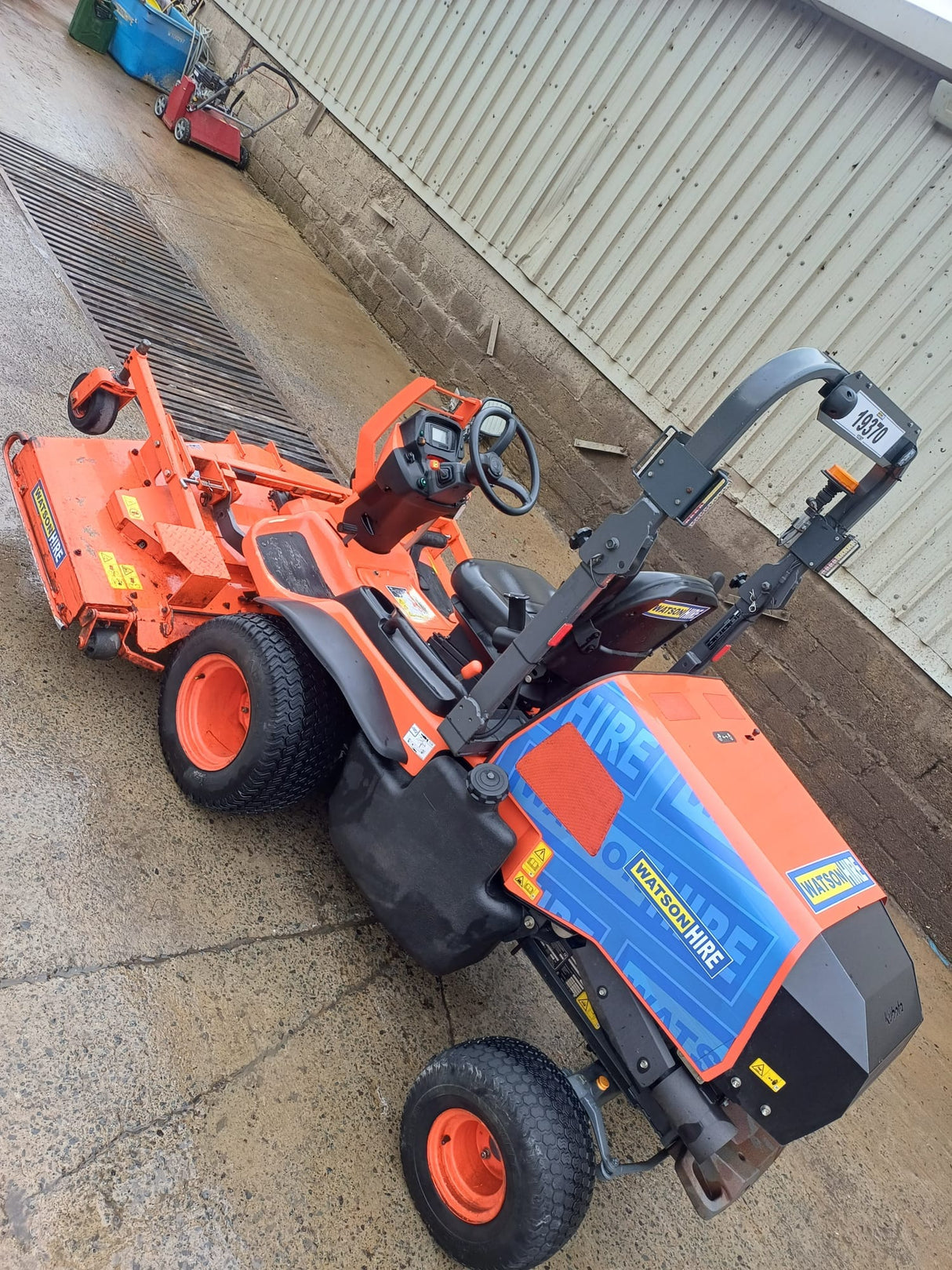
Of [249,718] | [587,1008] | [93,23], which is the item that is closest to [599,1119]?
[587,1008]

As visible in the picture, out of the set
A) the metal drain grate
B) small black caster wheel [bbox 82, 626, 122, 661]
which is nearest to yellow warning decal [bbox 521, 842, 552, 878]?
small black caster wheel [bbox 82, 626, 122, 661]

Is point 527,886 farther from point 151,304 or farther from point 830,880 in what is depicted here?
point 151,304

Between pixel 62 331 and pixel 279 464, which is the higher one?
pixel 279 464

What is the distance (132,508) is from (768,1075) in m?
2.61

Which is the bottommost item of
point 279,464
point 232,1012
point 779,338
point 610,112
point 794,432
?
point 232,1012

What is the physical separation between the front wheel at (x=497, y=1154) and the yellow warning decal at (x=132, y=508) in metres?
2.01

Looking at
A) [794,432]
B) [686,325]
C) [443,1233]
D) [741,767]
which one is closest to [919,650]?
[794,432]

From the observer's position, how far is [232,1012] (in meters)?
2.48

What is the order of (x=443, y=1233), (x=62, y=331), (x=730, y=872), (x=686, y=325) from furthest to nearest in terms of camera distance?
(x=686, y=325)
(x=62, y=331)
(x=443, y=1233)
(x=730, y=872)

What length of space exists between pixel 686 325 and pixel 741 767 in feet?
13.0

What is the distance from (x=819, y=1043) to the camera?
1.96 meters

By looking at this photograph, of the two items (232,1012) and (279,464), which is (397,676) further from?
(279,464)

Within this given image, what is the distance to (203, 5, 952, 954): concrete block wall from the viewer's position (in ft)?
15.8

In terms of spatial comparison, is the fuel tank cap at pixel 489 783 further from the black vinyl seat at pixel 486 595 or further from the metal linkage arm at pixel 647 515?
the black vinyl seat at pixel 486 595
